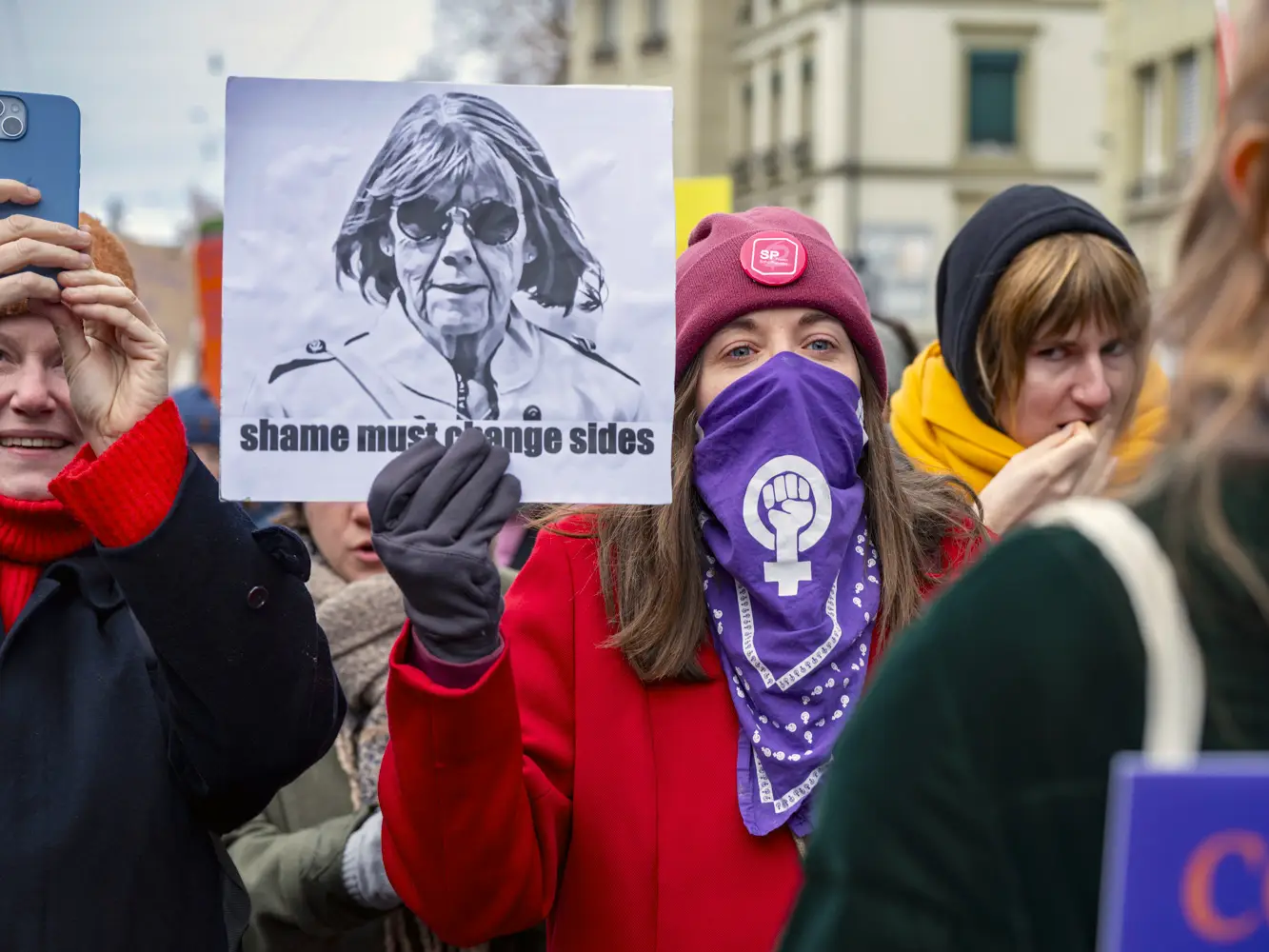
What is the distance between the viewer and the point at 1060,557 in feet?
3.73

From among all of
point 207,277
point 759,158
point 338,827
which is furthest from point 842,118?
point 338,827

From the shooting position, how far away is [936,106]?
122 feet

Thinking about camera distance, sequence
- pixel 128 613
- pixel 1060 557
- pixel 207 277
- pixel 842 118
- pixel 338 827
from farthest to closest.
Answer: pixel 842 118 → pixel 207 277 → pixel 338 827 → pixel 128 613 → pixel 1060 557

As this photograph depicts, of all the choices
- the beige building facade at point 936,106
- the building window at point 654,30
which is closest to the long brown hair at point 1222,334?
the beige building facade at point 936,106

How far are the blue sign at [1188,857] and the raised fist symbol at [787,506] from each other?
4.36 ft

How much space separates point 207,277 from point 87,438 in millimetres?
8134

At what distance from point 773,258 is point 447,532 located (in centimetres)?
88

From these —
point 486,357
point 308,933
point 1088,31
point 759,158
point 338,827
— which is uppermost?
point 1088,31

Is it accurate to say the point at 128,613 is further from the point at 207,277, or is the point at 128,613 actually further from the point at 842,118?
the point at 842,118

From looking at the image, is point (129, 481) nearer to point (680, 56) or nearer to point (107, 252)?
point (107, 252)

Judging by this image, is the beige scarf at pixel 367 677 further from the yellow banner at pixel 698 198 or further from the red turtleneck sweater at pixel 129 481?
the yellow banner at pixel 698 198

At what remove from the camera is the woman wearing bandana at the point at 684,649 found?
7.03 feet

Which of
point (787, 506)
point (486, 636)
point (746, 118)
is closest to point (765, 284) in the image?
point (787, 506)

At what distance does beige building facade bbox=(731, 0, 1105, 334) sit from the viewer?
36.4 m
